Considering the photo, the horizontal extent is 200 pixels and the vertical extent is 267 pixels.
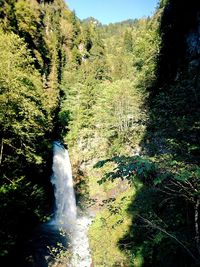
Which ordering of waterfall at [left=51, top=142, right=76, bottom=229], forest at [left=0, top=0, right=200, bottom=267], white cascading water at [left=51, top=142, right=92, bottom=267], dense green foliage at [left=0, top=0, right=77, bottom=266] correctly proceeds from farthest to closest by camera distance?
1. waterfall at [left=51, top=142, right=76, bottom=229]
2. white cascading water at [left=51, top=142, right=92, bottom=267]
3. dense green foliage at [left=0, top=0, right=77, bottom=266]
4. forest at [left=0, top=0, right=200, bottom=267]

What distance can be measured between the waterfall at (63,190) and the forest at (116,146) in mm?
947

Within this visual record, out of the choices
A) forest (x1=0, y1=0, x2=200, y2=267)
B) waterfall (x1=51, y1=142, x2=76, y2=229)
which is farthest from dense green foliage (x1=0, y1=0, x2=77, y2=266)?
waterfall (x1=51, y1=142, x2=76, y2=229)

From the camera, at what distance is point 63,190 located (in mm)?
28375

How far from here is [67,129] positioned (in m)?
40.3

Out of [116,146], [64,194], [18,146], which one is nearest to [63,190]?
[64,194]

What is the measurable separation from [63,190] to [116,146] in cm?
772

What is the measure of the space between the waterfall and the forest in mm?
947

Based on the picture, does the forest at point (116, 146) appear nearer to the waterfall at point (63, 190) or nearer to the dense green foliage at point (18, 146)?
the dense green foliage at point (18, 146)

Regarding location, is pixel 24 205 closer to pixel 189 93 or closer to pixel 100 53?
pixel 189 93

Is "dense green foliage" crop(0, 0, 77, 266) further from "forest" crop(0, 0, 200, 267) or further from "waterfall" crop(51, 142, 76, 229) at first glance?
"waterfall" crop(51, 142, 76, 229)

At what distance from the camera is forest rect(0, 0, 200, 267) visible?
7.70m

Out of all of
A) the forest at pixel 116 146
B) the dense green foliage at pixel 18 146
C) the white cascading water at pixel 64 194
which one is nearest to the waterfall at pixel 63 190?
the white cascading water at pixel 64 194

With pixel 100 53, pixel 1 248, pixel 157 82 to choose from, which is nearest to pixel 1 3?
pixel 157 82

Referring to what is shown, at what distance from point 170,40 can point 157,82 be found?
14.6 feet
